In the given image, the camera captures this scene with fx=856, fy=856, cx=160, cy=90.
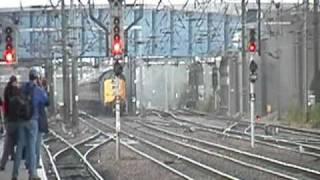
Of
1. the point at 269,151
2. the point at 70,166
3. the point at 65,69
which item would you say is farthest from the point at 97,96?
the point at 70,166

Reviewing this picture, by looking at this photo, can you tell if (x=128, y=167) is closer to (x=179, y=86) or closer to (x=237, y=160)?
(x=237, y=160)

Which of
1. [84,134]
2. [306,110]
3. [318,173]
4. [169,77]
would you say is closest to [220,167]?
[318,173]

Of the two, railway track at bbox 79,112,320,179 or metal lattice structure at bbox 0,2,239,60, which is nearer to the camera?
railway track at bbox 79,112,320,179

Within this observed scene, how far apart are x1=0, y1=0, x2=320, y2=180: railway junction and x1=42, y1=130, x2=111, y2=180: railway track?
0.21 feet

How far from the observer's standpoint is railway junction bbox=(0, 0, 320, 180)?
80.5ft

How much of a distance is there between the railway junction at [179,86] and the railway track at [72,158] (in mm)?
64

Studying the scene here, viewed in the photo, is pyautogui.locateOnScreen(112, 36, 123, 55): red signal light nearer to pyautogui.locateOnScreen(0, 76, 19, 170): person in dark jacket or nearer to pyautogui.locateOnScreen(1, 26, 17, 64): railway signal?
pyautogui.locateOnScreen(1, 26, 17, 64): railway signal

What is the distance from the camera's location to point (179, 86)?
316 ft

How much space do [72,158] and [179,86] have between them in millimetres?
69228

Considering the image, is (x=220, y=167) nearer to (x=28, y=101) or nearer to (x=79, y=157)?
(x=79, y=157)

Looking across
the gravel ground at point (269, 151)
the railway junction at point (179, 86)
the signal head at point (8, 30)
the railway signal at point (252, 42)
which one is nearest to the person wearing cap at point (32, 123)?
the railway junction at point (179, 86)

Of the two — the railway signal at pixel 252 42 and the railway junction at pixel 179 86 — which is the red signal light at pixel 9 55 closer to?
the railway junction at pixel 179 86

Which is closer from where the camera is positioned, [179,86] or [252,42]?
[252,42]

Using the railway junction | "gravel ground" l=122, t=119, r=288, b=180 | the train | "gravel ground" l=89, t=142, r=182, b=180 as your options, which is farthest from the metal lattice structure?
"gravel ground" l=89, t=142, r=182, b=180
